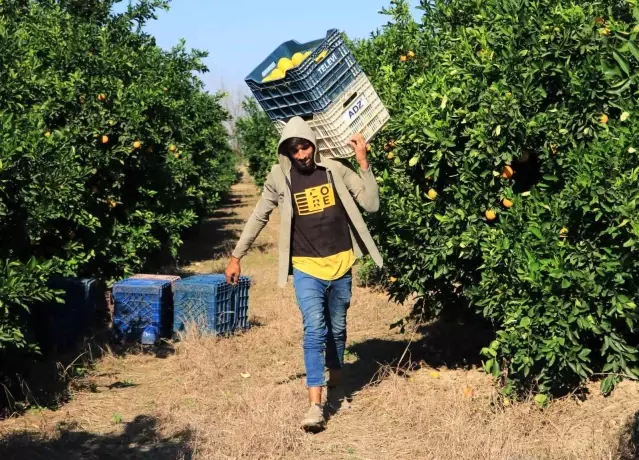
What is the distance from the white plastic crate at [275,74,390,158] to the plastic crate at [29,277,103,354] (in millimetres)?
2901

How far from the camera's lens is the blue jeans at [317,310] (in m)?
4.91

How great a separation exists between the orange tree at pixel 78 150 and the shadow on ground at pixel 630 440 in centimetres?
352

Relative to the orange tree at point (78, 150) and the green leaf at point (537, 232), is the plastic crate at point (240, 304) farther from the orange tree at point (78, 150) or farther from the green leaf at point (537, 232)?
the green leaf at point (537, 232)

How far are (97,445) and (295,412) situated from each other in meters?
1.23

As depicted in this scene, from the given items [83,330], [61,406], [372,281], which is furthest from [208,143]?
[61,406]

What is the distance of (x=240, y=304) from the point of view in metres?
7.95

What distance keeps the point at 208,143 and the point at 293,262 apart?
37.6 ft

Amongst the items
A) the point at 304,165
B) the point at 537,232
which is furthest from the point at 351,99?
the point at 537,232

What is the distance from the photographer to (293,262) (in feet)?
16.6

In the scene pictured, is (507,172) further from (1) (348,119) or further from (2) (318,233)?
(2) (318,233)

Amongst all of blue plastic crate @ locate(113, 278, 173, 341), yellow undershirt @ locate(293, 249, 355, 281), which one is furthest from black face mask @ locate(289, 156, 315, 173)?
blue plastic crate @ locate(113, 278, 173, 341)

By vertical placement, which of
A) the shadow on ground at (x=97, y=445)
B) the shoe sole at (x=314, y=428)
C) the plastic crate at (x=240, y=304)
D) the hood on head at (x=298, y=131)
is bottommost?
the shadow on ground at (x=97, y=445)

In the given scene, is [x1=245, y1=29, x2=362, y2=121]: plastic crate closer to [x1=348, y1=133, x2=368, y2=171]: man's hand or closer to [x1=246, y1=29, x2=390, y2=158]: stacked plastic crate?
[x1=246, y1=29, x2=390, y2=158]: stacked plastic crate

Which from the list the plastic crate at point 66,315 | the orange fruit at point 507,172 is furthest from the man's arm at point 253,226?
the plastic crate at point 66,315
